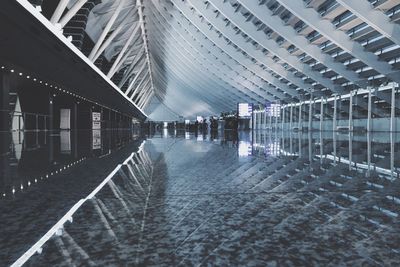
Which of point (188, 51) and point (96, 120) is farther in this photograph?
point (96, 120)

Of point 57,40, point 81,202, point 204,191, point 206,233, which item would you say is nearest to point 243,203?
point 204,191

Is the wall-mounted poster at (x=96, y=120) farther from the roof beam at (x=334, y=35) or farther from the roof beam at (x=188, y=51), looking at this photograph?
the roof beam at (x=334, y=35)

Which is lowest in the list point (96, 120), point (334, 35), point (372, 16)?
point (96, 120)

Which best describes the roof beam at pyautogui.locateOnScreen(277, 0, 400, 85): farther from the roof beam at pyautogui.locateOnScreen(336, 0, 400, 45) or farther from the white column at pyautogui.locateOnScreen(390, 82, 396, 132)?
the roof beam at pyautogui.locateOnScreen(336, 0, 400, 45)

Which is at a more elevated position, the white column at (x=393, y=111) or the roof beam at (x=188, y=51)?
the roof beam at (x=188, y=51)

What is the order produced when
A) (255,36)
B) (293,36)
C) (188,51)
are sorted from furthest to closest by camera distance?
(188,51) → (255,36) → (293,36)

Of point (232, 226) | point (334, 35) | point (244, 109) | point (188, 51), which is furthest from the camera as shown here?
point (244, 109)

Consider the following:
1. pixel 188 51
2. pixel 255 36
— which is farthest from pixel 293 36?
pixel 188 51

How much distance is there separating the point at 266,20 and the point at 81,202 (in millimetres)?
19793

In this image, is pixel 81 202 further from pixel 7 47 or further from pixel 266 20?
pixel 266 20

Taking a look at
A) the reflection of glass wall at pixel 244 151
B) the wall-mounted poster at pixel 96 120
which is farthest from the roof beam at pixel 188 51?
the reflection of glass wall at pixel 244 151

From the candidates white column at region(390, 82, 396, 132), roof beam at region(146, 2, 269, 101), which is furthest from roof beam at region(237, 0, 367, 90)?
roof beam at region(146, 2, 269, 101)

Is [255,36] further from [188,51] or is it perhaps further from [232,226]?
[232,226]

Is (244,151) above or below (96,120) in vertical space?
below
